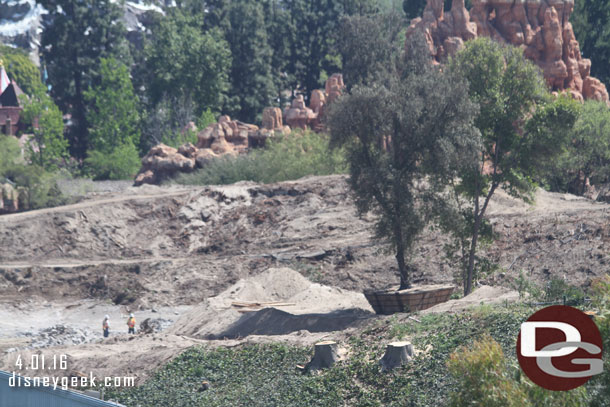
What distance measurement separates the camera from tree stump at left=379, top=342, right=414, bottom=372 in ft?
51.5

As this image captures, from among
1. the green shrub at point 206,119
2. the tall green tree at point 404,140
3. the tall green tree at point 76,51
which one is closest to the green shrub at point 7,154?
the tall green tree at point 76,51

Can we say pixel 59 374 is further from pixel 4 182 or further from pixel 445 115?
pixel 4 182

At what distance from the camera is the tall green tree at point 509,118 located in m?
22.1

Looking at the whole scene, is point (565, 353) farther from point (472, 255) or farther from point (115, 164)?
point (115, 164)

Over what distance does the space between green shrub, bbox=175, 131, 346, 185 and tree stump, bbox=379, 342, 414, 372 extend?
2784 centimetres

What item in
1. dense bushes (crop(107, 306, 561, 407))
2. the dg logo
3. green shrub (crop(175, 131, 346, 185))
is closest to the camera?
the dg logo

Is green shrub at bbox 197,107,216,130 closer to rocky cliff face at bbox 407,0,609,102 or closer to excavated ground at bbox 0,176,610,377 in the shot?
excavated ground at bbox 0,176,610,377

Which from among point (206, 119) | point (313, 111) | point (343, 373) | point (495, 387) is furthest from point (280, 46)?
point (495, 387)

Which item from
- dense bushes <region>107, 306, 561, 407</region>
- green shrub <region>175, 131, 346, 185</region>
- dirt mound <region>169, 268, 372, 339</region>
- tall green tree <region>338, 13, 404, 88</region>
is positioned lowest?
dirt mound <region>169, 268, 372, 339</region>

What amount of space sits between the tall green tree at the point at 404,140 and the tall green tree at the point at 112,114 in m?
39.2

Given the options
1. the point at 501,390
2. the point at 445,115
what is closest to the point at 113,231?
the point at 445,115

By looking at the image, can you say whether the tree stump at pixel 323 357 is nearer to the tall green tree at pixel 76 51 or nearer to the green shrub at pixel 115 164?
the green shrub at pixel 115 164

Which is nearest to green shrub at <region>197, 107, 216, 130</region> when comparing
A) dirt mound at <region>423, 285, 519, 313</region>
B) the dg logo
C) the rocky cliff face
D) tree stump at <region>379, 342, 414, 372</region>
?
the rocky cliff face

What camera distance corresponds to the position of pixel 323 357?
16.9 metres
